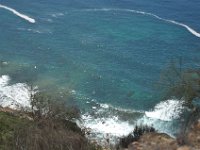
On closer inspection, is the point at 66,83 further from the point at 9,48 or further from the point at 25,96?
the point at 9,48

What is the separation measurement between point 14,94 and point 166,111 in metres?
24.2

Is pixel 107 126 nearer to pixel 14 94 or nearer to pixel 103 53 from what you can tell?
pixel 14 94

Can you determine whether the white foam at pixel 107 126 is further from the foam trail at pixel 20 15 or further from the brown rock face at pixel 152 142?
the foam trail at pixel 20 15

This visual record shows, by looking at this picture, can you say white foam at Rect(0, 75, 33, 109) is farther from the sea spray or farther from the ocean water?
the ocean water

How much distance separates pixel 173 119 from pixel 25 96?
23557mm

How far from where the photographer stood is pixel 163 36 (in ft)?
344

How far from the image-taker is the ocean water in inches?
2990

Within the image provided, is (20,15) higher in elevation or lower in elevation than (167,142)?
lower

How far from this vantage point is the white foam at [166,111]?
72.6m

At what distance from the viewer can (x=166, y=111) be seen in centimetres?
7425

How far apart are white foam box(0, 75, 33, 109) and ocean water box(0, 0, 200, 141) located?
0.53ft

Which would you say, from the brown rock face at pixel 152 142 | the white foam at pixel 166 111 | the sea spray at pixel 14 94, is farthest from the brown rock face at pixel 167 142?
the sea spray at pixel 14 94

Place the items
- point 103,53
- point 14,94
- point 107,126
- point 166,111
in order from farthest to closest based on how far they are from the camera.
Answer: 1. point 103,53
2. point 14,94
3. point 166,111
4. point 107,126

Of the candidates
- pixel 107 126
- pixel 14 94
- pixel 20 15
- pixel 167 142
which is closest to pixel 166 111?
pixel 107 126
